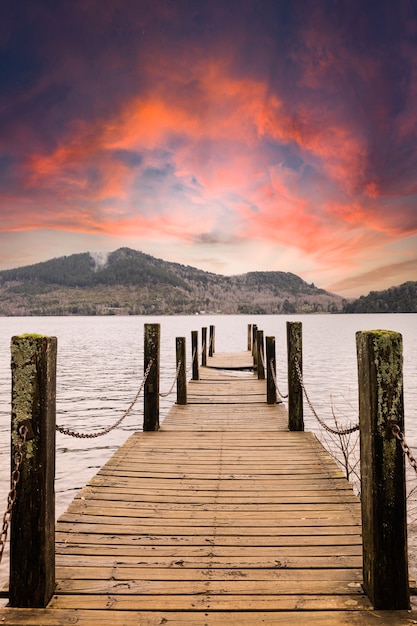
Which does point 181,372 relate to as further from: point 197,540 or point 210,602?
point 210,602

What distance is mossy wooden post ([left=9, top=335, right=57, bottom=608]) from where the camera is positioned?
305 centimetres

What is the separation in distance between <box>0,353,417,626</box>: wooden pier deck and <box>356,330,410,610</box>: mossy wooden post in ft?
0.60

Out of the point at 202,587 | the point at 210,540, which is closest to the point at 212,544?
the point at 210,540

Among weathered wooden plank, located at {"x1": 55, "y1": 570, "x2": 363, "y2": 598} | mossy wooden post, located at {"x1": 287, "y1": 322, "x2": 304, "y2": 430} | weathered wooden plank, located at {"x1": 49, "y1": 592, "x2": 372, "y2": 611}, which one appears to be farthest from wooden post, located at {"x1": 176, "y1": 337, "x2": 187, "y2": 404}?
weathered wooden plank, located at {"x1": 49, "y1": 592, "x2": 372, "y2": 611}

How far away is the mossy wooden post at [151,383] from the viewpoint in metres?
8.37

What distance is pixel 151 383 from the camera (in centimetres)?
845

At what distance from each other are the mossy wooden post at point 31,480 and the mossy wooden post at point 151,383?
17.1ft

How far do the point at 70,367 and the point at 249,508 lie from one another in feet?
108

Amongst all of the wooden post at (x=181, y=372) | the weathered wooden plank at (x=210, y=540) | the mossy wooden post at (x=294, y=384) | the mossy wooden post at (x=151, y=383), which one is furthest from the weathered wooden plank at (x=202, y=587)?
the wooden post at (x=181, y=372)

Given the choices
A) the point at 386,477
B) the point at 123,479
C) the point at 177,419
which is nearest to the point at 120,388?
the point at 177,419

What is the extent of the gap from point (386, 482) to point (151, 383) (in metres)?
5.88

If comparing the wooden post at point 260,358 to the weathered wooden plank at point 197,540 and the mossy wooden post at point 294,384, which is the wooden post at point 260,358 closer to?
the mossy wooden post at point 294,384

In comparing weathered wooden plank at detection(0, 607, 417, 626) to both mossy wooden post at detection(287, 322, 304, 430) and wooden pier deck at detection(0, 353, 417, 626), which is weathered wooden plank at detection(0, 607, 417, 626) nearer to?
wooden pier deck at detection(0, 353, 417, 626)

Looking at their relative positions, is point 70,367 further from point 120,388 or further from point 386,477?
point 386,477
